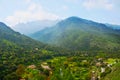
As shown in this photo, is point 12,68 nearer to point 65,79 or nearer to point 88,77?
point 88,77

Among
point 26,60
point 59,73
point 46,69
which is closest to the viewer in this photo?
point 59,73

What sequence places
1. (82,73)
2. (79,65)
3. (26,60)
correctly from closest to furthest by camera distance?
(82,73) < (79,65) < (26,60)

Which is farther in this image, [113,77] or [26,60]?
[26,60]

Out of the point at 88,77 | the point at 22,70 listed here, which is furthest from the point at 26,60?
the point at 88,77

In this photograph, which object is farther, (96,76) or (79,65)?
(79,65)

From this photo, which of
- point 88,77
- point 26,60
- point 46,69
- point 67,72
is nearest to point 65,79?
point 67,72

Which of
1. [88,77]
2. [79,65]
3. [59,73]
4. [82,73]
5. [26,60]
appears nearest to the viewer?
[59,73]

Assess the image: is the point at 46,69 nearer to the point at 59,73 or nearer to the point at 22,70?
the point at 22,70

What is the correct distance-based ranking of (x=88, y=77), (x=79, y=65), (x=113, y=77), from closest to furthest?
(x=113, y=77) → (x=88, y=77) → (x=79, y=65)

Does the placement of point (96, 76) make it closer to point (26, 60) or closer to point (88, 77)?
point (88, 77)
